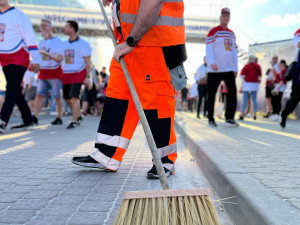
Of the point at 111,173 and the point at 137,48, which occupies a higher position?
the point at 137,48

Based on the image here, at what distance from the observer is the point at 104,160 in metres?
3.14

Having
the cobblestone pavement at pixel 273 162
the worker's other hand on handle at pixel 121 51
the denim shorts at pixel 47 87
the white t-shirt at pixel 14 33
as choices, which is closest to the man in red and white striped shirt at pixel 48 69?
the denim shorts at pixel 47 87

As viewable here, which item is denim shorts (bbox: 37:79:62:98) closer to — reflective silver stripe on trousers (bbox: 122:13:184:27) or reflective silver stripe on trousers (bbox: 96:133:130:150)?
reflective silver stripe on trousers (bbox: 96:133:130:150)

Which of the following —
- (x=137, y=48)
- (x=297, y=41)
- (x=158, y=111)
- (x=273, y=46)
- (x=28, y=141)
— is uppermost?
(x=273, y=46)

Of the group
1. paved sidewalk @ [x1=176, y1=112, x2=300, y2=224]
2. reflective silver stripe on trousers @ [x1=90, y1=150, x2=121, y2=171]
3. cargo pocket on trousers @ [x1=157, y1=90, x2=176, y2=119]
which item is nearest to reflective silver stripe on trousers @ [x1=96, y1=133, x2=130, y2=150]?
reflective silver stripe on trousers @ [x1=90, y1=150, x2=121, y2=171]

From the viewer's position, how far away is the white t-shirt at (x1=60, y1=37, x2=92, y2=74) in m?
7.44

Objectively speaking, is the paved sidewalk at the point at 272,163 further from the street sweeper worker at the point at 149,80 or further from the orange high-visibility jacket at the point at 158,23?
the orange high-visibility jacket at the point at 158,23

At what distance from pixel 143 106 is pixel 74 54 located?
499cm

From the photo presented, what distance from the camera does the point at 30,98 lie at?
11.6m

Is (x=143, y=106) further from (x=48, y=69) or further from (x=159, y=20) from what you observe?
(x=48, y=69)

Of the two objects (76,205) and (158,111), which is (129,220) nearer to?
(76,205)

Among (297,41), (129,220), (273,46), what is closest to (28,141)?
(129,220)

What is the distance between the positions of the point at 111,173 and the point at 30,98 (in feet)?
29.9

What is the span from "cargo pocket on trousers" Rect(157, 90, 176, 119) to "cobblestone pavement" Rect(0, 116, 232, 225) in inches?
22.0
